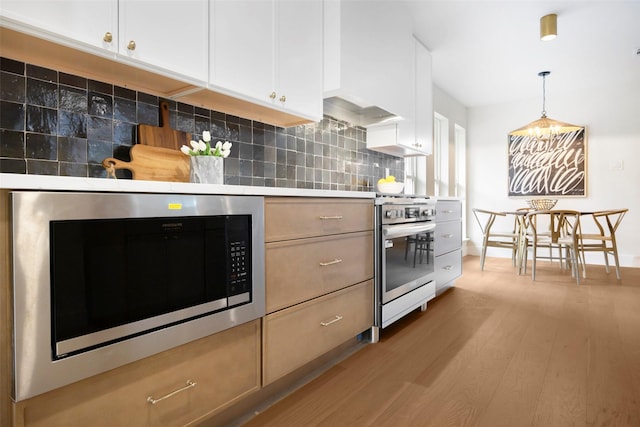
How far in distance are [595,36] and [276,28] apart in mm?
3412

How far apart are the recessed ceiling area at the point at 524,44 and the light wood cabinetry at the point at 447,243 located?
1647 mm

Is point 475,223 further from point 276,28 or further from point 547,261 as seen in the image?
point 276,28

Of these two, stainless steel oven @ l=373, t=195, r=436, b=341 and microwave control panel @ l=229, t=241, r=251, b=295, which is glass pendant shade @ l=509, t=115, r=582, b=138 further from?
microwave control panel @ l=229, t=241, r=251, b=295

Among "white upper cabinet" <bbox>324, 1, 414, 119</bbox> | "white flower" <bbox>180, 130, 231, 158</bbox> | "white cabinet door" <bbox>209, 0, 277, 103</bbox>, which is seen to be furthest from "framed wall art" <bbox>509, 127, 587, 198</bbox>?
"white flower" <bbox>180, 130, 231, 158</bbox>

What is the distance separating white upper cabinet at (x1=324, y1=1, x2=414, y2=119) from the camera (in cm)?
215

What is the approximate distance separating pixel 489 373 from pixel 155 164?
1.93 metres

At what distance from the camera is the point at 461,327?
8.13 ft

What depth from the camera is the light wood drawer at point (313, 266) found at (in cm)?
148

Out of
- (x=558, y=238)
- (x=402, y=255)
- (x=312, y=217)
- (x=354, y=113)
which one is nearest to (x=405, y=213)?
(x=402, y=255)

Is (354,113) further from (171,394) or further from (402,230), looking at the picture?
(171,394)

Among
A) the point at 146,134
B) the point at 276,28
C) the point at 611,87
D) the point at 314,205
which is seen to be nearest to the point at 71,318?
the point at 146,134

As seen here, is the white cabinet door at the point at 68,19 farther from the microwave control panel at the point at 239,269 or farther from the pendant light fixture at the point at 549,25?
the pendant light fixture at the point at 549,25

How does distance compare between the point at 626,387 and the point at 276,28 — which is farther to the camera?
the point at 276,28

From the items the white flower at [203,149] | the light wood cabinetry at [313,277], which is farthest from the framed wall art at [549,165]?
the white flower at [203,149]
